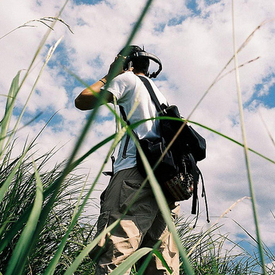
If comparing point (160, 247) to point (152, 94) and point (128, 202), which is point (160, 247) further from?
point (152, 94)

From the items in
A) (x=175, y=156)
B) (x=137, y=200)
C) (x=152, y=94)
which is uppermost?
(x=152, y=94)

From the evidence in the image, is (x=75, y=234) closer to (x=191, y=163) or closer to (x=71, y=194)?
(x=71, y=194)

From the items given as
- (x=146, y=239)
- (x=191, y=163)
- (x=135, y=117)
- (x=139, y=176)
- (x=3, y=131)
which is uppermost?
(x=135, y=117)

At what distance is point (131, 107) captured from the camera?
2.07 m

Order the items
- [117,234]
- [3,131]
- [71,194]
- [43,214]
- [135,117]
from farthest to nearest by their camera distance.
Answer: [71,194]
[135,117]
[117,234]
[3,131]
[43,214]

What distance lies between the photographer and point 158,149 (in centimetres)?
194

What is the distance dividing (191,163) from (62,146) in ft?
3.23

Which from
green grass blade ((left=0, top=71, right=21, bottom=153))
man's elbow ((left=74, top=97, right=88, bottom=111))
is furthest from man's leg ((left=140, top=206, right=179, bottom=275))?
green grass blade ((left=0, top=71, right=21, bottom=153))

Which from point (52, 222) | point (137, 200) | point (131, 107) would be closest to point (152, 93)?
point (131, 107)

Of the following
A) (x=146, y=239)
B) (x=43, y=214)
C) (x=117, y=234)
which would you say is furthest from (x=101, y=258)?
(x=43, y=214)

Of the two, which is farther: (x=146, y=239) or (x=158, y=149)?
(x=146, y=239)

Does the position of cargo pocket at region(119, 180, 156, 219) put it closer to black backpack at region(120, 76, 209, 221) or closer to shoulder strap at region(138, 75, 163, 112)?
black backpack at region(120, 76, 209, 221)

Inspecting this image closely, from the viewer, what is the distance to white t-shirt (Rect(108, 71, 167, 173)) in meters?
2.05

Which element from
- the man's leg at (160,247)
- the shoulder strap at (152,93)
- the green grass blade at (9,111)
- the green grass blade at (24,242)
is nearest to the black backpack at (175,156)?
the shoulder strap at (152,93)
